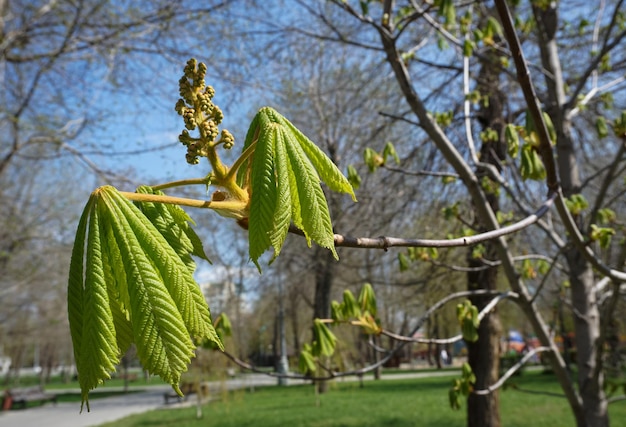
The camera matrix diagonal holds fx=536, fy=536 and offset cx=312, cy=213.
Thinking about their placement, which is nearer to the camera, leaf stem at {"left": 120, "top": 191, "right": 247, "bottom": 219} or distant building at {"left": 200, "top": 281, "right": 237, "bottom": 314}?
leaf stem at {"left": 120, "top": 191, "right": 247, "bottom": 219}

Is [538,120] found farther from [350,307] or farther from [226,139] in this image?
[350,307]

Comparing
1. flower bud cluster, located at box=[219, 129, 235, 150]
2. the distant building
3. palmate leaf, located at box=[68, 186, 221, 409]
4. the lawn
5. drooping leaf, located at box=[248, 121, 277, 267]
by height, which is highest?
the distant building

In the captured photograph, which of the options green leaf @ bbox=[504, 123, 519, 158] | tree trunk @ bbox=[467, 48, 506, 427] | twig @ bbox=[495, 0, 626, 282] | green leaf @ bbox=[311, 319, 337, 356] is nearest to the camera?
twig @ bbox=[495, 0, 626, 282]

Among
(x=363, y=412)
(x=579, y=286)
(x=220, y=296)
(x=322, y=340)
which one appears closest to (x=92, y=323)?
(x=322, y=340)

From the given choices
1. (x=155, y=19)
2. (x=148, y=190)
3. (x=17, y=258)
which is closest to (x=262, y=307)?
(x=17, y=258)

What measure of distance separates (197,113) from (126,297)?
26 centimetres

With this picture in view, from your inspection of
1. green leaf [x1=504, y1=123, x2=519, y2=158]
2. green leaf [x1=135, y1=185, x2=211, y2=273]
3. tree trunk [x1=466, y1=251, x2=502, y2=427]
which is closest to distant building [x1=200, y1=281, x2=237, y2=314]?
tree trunk [x1=466, y1=251, x2=502, y2=427]

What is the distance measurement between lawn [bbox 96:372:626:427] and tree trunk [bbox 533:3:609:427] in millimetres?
6710

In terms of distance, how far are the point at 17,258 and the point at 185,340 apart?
453 inches

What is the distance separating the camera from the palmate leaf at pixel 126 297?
2.04 ft

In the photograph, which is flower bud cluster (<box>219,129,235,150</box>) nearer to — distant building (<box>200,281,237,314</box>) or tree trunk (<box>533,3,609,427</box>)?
tree trunk (<box>533,3,609,427</box>)

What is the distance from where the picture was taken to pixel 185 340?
2.07ft

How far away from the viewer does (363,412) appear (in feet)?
38.3

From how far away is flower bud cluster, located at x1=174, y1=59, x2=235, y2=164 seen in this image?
69 centimetres
